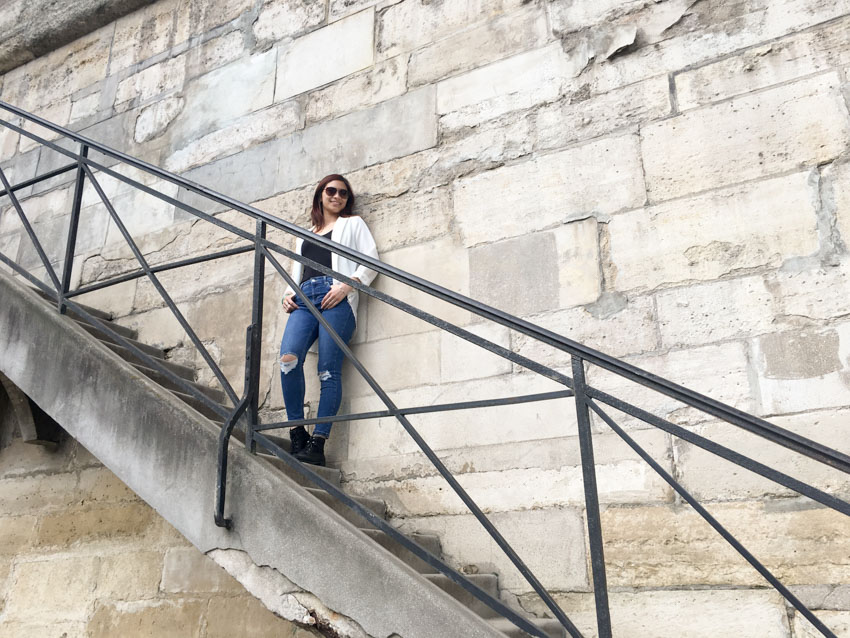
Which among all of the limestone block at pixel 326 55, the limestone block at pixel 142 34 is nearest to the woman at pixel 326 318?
the limestone block at pixel 326 55

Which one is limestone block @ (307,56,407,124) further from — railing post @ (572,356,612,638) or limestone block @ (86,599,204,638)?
limestone block @ (86,599,204,638)

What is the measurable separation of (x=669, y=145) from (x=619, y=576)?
62.6 inches

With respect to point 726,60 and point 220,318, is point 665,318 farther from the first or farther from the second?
point 220,318

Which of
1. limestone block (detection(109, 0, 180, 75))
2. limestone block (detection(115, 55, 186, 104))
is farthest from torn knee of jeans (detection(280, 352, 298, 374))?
limestone block (detection(109, 0, 180, 75))

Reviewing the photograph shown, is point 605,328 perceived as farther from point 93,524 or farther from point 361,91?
point 93,524

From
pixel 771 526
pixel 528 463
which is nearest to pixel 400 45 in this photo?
pixel 528 463

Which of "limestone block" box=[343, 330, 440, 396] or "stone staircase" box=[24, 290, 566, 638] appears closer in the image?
"stone staircase" box=[24, 290, 566, 638]

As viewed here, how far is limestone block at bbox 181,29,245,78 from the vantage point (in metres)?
4.63

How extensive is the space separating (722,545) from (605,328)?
2.80 ft

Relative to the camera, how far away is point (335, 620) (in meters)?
2.27

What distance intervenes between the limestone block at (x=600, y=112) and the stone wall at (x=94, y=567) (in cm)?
224

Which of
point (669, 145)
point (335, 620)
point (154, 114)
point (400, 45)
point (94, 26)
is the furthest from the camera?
point (94, 26)

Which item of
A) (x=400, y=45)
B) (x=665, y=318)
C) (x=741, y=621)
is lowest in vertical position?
(x=741, y=621)

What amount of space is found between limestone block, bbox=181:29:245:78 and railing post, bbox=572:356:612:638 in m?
3.34
